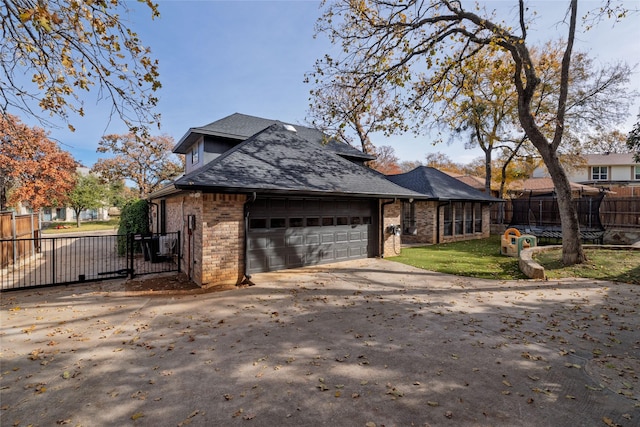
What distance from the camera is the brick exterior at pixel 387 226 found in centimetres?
1173

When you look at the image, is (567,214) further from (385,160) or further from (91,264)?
(385,160)

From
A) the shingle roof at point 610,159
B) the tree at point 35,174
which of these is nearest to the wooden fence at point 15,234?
the tree at point 35,174

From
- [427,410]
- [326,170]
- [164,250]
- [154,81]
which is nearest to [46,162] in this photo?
[164,250]

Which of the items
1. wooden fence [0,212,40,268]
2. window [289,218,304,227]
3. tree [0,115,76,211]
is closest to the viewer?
window [289,218,304,227]

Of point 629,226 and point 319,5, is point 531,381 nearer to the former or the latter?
point 319,5

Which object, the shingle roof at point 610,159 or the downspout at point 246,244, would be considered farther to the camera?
the shingle roof at point 610,159

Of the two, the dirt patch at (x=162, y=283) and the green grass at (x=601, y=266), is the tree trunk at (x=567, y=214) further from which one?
the dirt patch at (x=162, y=283)

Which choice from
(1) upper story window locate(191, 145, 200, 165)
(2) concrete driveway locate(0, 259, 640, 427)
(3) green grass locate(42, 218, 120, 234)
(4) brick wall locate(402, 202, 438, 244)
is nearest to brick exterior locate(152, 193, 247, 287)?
(2) concrete driveway locate(0, 259, 640, 427)

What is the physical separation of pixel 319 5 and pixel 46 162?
2543cm

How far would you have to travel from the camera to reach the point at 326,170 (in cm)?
1079

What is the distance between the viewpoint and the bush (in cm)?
1365

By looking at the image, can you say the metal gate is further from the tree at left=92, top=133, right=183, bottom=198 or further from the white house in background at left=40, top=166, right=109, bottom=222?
the white house in background at left=40, top=166, right=109, bottom=222

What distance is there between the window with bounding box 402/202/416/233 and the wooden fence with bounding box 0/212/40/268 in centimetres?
1699

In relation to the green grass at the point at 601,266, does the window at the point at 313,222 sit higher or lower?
higher
